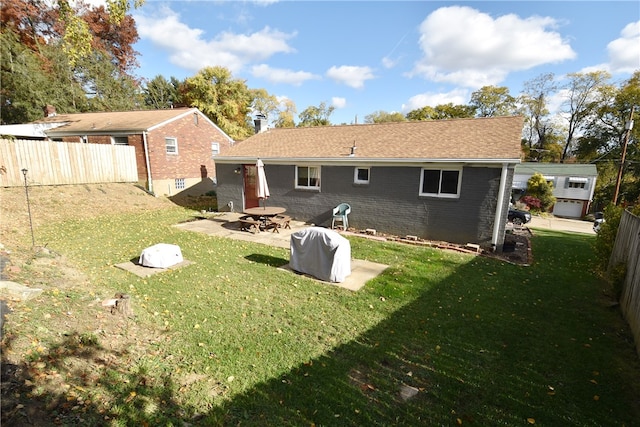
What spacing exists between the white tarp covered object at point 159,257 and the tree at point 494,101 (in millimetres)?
46104

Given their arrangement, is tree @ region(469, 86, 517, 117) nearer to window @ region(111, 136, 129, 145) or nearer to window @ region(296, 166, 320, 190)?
window @ region(296, 166, 320, 190)

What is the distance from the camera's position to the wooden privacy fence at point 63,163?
12.3 meters

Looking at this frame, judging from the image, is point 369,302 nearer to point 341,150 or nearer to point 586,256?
point 341,150

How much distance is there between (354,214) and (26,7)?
119 ft

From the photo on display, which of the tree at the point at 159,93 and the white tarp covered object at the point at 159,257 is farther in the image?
the tree at the point at 159,93

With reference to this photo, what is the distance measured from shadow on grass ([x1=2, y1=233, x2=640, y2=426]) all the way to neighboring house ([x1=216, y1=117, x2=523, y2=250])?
4.69 meters

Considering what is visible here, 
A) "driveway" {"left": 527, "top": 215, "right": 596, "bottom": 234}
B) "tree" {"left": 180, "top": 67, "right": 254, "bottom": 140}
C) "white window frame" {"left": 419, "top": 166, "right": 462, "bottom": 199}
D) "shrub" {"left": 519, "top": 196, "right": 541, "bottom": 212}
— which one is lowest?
"driveway" {"left": 527, "top": 215, "right": 596, "bottom": 234}

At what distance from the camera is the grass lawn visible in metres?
3.02

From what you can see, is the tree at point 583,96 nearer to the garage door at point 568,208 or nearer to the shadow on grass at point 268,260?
the garage door at point 568,208

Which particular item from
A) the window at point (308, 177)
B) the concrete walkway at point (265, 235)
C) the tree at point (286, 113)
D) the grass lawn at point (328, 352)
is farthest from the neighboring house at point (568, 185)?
the tree at point (286, 113)

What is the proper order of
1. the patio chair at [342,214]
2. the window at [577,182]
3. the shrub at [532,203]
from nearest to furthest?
the patio chair at [342,214], the shrub at [532,203], the window at [577,182]

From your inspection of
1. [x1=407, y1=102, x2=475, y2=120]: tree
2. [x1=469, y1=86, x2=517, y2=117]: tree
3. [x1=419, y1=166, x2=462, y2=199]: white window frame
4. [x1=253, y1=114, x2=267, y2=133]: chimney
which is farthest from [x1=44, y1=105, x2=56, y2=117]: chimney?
[x1=469, y1=86, x2=517, y2=117]: tree

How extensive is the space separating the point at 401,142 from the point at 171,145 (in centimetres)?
1493

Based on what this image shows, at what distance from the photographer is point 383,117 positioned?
171 feet
